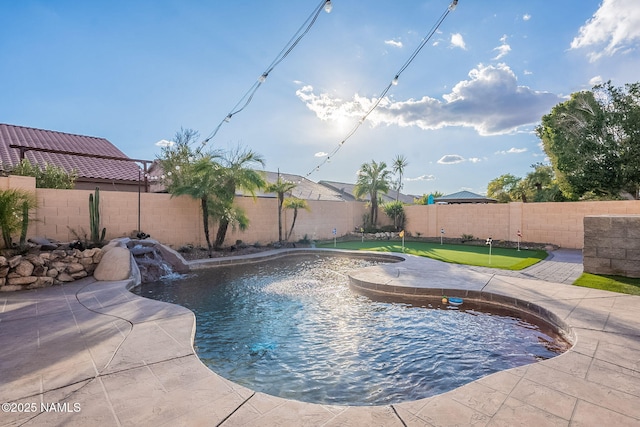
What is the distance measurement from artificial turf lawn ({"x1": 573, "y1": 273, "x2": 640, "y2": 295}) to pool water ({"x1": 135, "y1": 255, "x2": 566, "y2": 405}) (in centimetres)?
264

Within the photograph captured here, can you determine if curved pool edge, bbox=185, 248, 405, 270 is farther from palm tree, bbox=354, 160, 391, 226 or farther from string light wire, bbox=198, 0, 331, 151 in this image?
palm tree, bbox=354, 160, 391, 226

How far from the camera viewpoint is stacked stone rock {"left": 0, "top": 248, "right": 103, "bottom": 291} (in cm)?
A: 614

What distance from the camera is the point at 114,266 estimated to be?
281 inches

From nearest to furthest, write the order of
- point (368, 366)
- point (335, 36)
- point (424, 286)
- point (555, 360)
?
point (555, 360), point (368, 366), point (424, 286), point (335, 36)

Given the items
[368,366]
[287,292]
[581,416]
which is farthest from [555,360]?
[287,292]

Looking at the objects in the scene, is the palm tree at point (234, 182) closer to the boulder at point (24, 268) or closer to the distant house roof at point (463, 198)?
the boulder at point (24, 268)

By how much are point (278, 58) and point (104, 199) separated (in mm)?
7344

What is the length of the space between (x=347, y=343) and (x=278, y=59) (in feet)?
26.4

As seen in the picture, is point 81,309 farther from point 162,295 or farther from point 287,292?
point 287,292

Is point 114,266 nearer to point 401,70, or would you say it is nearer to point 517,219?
point 401,70

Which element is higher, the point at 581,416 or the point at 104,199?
the point at 104,199

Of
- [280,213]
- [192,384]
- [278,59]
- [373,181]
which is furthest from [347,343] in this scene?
[373,181]

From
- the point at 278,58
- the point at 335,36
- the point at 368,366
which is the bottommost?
the point at 368,366

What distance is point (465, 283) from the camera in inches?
255
